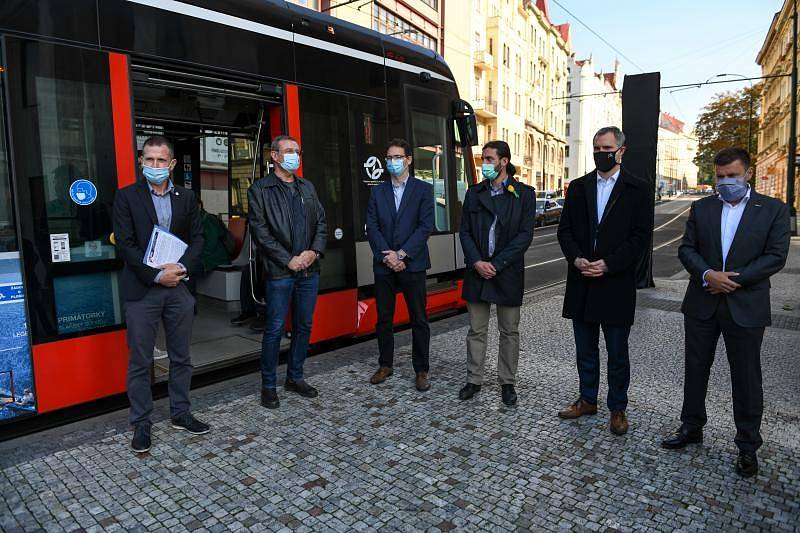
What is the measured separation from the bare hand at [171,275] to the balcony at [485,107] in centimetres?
3965

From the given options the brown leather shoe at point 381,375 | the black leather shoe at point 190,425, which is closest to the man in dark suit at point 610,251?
the brown leather shoe at point 381,375

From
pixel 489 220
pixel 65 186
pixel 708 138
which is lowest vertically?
pixel 489 220

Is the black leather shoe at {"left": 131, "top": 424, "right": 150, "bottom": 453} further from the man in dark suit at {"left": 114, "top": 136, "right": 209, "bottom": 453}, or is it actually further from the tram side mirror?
the tram side mirror

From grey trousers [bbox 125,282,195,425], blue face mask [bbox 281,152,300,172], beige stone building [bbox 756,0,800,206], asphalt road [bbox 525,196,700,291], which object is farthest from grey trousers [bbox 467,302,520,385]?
beige stone building [bbox 756,0,800,206]

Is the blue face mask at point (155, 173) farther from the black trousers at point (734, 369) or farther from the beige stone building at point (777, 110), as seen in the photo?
the beige stone building at point (777, 110)

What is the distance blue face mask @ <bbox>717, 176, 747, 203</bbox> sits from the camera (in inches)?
139

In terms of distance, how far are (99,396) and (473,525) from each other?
282cm

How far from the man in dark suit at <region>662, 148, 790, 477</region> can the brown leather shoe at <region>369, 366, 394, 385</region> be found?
8.24 feet

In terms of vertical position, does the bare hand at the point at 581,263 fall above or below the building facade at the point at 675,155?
below

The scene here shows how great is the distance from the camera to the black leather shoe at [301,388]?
15.6 feet

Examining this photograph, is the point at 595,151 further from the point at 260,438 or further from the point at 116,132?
the point at 116,132

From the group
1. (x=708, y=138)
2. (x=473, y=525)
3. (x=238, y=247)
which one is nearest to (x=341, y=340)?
(x=238, y=247)

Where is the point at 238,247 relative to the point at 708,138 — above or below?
below

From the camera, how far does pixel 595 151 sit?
13.7 ft
